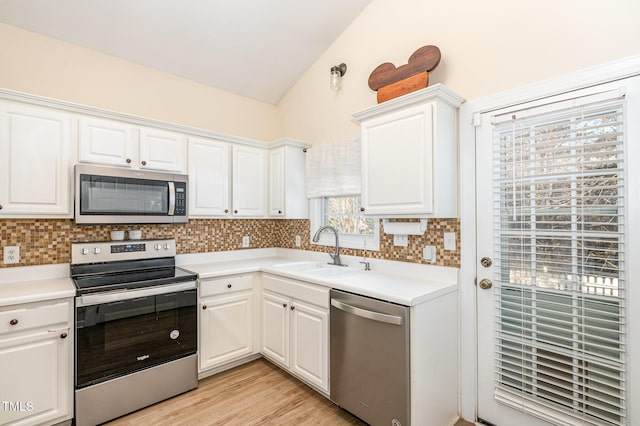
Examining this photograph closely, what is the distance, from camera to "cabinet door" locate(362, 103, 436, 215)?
203cm

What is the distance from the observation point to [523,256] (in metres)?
1.91

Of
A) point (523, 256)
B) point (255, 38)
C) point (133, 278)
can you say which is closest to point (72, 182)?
point (133, 278)

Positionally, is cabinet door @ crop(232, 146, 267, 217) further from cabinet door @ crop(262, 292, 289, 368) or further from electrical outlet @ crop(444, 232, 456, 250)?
electrical outlet @ crop(444, 232, 456, 250)

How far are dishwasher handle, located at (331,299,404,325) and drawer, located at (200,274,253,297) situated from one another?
99 centimetres

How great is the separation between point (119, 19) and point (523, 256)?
3.31m

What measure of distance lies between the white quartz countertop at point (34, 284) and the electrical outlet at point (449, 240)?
96.5 inches

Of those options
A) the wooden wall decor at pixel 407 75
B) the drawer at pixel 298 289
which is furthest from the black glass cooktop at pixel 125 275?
the wooden wall decor at pixel 407 75

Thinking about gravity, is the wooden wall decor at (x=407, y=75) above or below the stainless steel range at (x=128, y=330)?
above

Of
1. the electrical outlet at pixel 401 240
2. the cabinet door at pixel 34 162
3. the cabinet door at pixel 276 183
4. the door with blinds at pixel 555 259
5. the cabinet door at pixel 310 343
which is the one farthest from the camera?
the cabinet door at pixel 276 183

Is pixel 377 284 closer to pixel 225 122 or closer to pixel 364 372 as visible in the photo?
pixel 364 372

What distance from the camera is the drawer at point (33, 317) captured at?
181cm

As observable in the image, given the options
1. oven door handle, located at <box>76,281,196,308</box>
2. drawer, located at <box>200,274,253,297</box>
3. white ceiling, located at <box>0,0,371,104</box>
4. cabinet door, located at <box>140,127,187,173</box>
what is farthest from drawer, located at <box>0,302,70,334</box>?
white ceiling, located at <box>0,0,371,104</box>

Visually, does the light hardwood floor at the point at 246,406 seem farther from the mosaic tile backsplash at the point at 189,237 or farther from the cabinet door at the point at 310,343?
the mosaic tile backsplash at the point at 189,237

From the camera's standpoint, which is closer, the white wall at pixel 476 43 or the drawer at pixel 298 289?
the white wall at pixel 476 43
